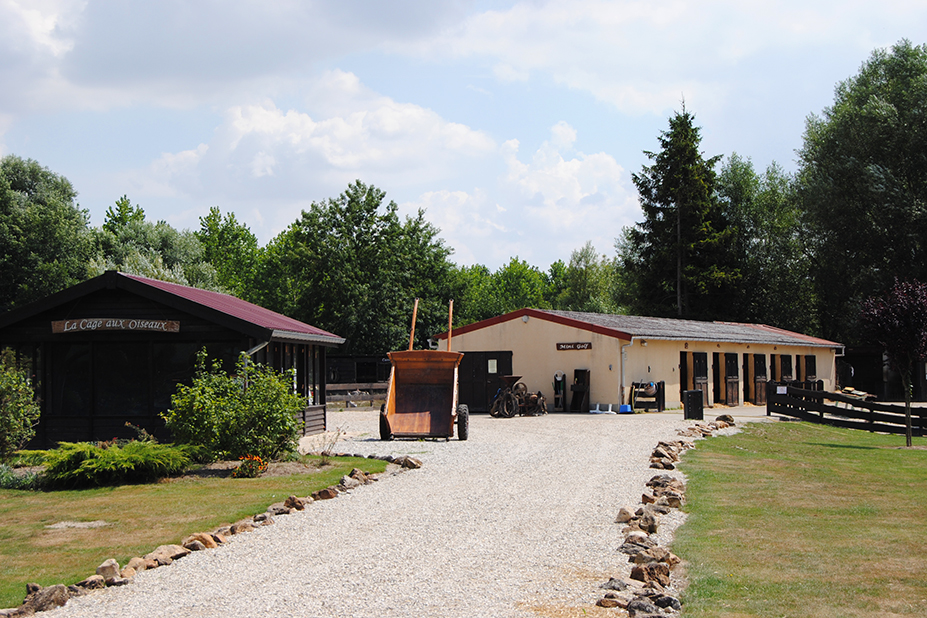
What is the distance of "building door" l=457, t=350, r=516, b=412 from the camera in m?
27.0

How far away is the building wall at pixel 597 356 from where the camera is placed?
2562 centimetres

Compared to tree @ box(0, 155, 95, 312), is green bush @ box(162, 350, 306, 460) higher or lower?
lower

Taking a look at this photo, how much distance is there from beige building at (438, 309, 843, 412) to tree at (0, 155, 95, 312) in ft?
67.5

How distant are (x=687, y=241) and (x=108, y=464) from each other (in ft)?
134

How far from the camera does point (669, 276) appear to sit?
4794cm

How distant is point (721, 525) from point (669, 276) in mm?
41249

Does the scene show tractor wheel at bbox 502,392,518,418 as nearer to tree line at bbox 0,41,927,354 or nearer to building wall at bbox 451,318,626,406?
building wall at bbox 451,318,626,406

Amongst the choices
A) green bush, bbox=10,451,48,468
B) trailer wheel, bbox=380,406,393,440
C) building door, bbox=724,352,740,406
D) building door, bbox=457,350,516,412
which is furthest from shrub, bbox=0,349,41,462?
building door, bbox=724,352,740,406

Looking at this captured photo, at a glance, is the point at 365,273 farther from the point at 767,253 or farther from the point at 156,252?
the point at 767,253

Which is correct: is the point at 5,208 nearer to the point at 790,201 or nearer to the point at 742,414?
the point at 742,414

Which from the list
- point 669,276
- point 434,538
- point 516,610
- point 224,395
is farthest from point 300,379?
point 669,276

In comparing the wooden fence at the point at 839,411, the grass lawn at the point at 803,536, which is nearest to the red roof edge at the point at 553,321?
the wooden fence at the point at 839,411

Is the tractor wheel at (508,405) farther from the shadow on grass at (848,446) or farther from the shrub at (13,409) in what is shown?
the shrub at (13,409)

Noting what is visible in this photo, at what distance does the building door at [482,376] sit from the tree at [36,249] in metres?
21.0
